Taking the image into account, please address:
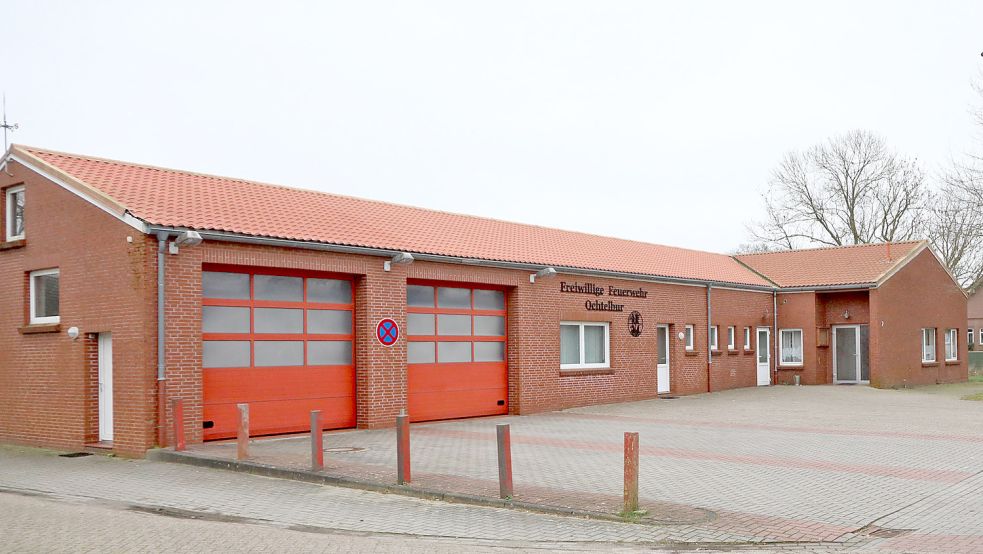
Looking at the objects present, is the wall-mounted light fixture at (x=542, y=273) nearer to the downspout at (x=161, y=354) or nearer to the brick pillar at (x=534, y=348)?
the brick pillar at (x=534, y=348)

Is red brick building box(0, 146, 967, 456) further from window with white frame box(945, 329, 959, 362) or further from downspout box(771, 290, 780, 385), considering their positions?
window with white frame box(945, 329, 959, 362)

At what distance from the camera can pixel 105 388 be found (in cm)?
1559

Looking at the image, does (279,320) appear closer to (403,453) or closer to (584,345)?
(403,453)

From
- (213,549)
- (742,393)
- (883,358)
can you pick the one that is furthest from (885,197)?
(213,549)

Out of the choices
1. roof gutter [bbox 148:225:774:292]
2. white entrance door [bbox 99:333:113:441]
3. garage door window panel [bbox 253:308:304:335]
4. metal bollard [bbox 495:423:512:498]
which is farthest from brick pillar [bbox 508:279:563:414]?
metal bollard [bbox 495:423:512:498]

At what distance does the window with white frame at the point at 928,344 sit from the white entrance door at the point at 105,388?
29230 millimetres

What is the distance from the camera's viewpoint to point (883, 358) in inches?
1214

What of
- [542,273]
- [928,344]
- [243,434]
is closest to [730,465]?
[243,434]

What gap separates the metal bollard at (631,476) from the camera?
9359mm

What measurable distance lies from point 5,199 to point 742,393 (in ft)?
69.3

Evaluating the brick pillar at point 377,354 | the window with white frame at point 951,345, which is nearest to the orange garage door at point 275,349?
the brick pillar at point 377,354

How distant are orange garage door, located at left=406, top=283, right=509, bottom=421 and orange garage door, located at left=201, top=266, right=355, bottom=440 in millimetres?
1772

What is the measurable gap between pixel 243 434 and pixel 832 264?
2689cm

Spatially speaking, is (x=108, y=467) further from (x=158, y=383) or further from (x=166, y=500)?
(x=166, y=500)
